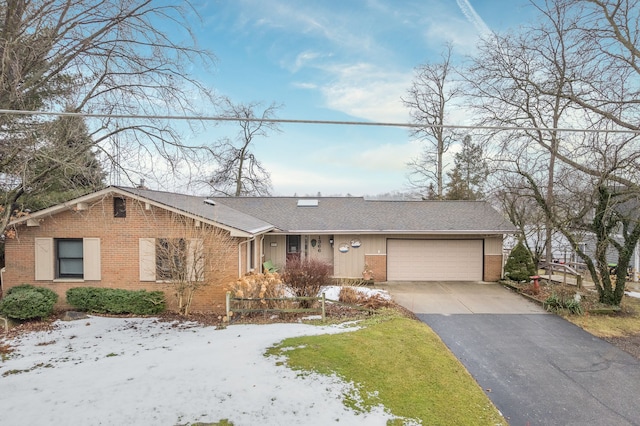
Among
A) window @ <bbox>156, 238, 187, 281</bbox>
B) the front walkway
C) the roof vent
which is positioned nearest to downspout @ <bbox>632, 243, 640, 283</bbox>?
the front walkway

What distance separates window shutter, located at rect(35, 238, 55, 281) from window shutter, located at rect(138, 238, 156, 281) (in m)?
2.99

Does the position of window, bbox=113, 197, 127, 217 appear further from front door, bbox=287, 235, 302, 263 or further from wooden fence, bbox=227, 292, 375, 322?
front door, bbox=287, 235, 302, 263

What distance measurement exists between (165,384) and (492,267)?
15415 millimetres

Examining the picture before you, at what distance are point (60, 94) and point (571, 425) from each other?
12.1 metres

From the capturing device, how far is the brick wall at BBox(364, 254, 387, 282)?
16719mm

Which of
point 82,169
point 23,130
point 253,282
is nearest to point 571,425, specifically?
point 253,282

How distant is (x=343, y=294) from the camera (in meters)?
11.8

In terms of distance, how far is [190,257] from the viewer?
10758 millimetres

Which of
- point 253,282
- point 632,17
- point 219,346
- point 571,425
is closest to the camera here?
point 571,425

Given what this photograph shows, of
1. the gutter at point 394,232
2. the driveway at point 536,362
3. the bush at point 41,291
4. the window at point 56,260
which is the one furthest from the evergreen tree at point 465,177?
the bush at point 41,291

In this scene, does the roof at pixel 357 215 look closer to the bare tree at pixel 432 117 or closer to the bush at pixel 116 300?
the bush at pixel 116 300

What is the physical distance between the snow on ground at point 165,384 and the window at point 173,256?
2264 millimetres

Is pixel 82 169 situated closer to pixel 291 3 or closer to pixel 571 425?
pixel 291 3

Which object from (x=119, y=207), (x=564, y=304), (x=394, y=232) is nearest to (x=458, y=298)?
(x=564, y=304)
